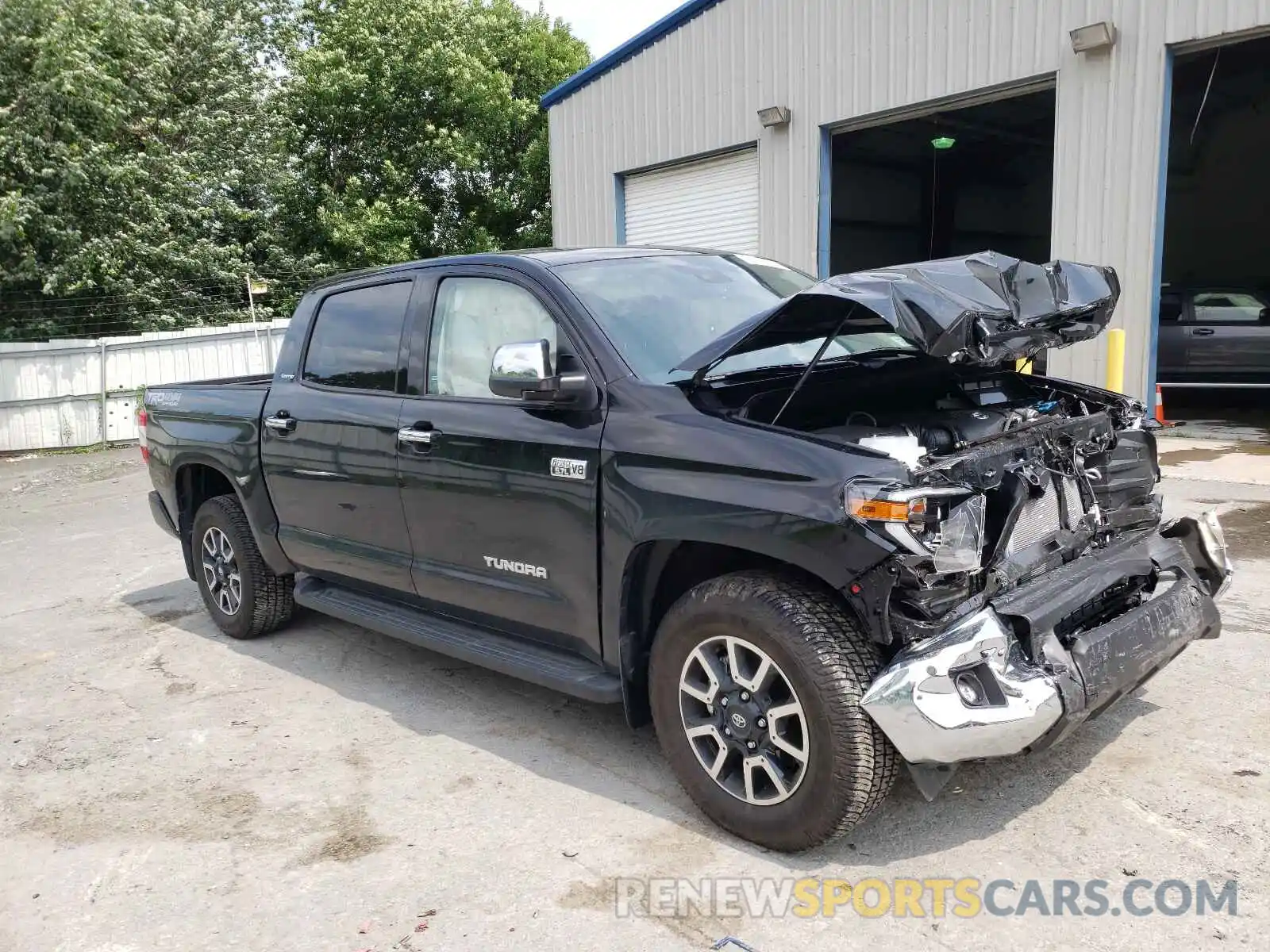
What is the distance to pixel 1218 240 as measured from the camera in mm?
20141

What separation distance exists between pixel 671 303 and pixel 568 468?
85cm

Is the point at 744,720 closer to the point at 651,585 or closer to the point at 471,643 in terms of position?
the point at 651,585

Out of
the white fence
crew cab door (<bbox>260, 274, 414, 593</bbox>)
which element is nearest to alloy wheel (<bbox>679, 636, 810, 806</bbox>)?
crew cab door (<bbox>260, 274, 414, 593</bbox>)

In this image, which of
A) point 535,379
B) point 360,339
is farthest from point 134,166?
point 535,379

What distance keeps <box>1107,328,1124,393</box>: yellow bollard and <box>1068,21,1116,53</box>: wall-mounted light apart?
8.66ft

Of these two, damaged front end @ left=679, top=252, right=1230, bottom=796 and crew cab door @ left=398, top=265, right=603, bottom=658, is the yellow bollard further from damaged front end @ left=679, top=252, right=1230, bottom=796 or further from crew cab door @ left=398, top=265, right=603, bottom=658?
crew cab door @ left=398, top=265, right=603, bottom=658

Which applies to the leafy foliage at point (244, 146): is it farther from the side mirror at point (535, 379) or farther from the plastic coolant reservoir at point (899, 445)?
the plastic coolant reservoir at point (899, 445)

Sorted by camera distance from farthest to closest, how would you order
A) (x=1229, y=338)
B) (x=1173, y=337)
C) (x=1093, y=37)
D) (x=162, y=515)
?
1. (x=1173, y=337)
2. (x=1229, y=338)
3. (x=1093, y=37)
4. (x=162, y=515)

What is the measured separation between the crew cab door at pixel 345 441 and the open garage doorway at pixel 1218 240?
8.57 metres

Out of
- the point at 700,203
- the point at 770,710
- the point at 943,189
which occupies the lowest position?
the point at 770,710

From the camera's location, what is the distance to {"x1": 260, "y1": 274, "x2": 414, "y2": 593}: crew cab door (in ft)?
14.5

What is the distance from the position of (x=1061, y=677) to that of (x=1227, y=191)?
20.6 m

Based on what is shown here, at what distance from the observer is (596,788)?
366 centimetres

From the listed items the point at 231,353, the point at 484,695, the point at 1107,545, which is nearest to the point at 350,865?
the point at 484,695
